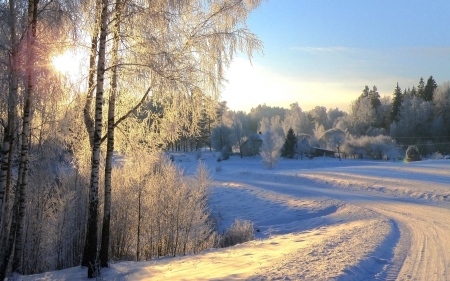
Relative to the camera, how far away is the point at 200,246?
52.1 ft

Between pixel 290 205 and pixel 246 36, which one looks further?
pixel 290 205

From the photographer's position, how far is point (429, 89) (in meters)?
80.0

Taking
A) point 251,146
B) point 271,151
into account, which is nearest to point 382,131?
point 251,146

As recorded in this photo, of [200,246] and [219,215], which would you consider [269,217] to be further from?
[200,246]

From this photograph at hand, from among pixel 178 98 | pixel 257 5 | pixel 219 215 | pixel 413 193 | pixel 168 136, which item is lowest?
pixel 219 215

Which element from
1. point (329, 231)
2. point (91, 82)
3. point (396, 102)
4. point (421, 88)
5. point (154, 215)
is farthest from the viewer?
point (421, 88)

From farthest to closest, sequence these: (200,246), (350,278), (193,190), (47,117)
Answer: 1. (193,190)
2. (200,246)
3. (47,117)
4. (350,278)

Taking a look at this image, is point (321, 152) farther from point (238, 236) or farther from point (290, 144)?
point (238, 236)

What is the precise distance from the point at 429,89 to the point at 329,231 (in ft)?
256

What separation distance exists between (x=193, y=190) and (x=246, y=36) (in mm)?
9348

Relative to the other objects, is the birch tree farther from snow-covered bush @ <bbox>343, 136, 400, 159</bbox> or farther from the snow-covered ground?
snow-covered bush @ <bbox>343, 136, 400, 159</bbox>

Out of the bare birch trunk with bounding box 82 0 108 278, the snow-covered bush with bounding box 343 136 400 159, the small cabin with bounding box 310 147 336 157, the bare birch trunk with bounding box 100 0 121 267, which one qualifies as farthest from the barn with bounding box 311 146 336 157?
the bare birch trunk with bounding box 82 0 108 278

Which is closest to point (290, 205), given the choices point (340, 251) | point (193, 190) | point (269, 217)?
point (269, 217)

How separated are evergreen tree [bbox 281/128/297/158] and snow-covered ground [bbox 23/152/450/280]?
93.8ft
